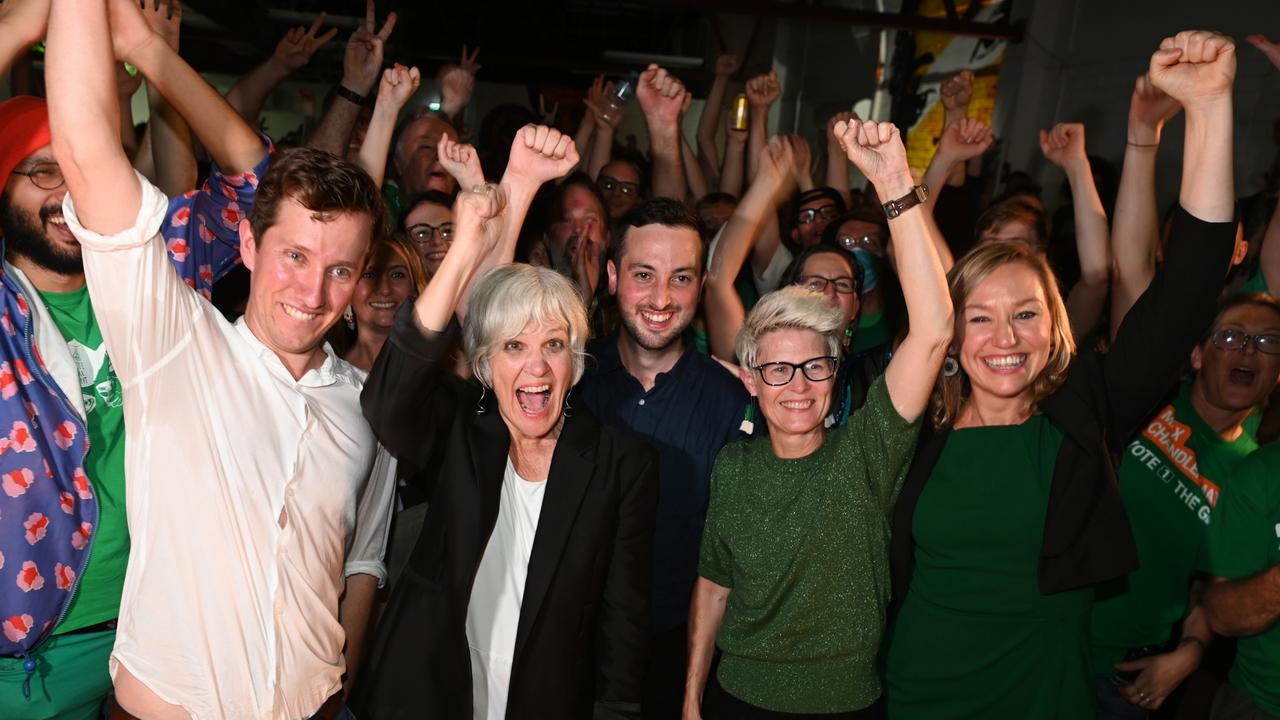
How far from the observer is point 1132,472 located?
2727 mm

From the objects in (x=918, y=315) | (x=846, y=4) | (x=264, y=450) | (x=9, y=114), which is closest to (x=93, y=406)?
(x=264, y=450)

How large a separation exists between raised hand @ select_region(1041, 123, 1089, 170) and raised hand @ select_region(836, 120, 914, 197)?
1.48m

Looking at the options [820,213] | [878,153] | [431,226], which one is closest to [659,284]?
[878,153]

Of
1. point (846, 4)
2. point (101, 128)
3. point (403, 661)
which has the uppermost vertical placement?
point (846, 4)

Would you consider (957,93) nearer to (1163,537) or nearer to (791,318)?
(1163,537)

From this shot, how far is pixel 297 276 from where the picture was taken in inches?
70.4

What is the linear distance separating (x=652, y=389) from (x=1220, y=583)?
5.20 feet

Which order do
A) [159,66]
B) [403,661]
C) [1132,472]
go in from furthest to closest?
[1132,472]
[159,66]
[403,661]

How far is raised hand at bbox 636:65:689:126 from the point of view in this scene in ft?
11.9

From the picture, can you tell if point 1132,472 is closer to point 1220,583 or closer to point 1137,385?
point 1220,583

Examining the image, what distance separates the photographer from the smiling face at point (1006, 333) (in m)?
2.08

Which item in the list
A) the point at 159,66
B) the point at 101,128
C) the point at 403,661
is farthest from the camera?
the point at 159,66

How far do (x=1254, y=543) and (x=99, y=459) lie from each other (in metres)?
2.79

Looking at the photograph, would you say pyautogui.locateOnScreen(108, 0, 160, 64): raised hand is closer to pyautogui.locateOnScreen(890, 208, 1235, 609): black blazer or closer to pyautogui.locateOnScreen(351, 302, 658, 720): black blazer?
pyautogui.locateOnScreen(351, 302, 658, 720): black blazer
